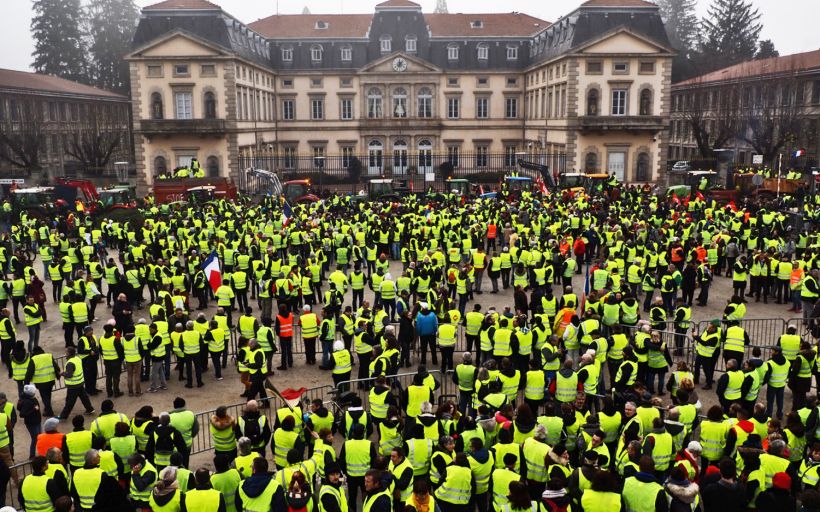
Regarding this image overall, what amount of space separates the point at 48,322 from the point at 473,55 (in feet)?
159

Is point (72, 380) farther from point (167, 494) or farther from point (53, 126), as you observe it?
point (53, 126)

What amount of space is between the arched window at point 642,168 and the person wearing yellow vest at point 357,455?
47039mm

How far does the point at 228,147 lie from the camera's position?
51.4 meters

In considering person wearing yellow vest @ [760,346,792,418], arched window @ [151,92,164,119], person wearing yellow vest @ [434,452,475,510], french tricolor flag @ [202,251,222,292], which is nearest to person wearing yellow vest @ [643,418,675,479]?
person wearing yellow vest @ [434,452,475,510]

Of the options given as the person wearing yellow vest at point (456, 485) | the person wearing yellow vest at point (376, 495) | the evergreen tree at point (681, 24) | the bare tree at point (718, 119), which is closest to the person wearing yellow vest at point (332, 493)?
the person wearing yellow vest at point (376, 495)

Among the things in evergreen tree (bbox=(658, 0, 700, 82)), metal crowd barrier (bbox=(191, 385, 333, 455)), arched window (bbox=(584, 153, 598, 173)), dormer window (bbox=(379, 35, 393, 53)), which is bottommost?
metal crowd barrier (bbox=(191, 385, 333, 455))

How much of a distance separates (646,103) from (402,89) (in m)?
20.4

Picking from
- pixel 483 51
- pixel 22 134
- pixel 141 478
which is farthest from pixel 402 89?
pixel 141 478

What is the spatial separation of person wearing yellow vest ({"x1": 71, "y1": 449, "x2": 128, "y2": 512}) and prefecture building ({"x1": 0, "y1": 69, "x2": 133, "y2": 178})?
164 feet

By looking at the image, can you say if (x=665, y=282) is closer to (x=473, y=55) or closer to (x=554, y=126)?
(x=554, y=126)

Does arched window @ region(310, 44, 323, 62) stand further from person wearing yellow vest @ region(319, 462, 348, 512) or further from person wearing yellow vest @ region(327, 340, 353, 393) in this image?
person wearing yellow vest @ region(319, 462, 348, 512)

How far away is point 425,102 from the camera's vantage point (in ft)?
204

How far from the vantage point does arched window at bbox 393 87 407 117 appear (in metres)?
61.8

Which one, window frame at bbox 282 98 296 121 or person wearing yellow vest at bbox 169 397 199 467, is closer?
person wearing yellow vest at bbox 169 397 199 467
